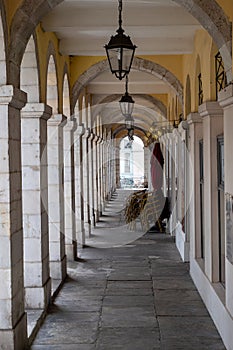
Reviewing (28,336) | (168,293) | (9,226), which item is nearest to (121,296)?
(168,293)

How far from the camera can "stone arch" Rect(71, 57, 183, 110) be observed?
9.59 meters

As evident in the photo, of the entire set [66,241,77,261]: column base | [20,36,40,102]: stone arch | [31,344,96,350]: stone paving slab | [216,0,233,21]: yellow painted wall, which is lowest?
[31,344,96,350]: stone paving slab

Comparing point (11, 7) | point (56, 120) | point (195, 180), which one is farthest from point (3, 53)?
point (195, 180)

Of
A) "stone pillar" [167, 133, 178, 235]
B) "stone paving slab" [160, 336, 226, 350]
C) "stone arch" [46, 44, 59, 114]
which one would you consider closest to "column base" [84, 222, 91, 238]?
"stone pillar" [167, 133, 178, 235]

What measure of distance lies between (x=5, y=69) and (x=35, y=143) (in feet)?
5.65

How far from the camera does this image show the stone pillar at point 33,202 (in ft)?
20.2

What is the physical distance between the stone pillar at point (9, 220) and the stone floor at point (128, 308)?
0.58 m

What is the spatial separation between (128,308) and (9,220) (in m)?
2.45

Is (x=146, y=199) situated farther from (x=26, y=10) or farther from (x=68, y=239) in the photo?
(x=26, y=10)

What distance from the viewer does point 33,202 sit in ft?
20.1

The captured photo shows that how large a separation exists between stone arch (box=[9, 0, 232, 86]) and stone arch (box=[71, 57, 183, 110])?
15.0ft

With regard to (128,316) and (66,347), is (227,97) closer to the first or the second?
(66,347)

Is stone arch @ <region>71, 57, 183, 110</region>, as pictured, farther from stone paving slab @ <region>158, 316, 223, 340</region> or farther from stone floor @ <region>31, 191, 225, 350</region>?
stone paving slab @ <region>158, 316, 223, 340</region>

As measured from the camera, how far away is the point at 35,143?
618cm
